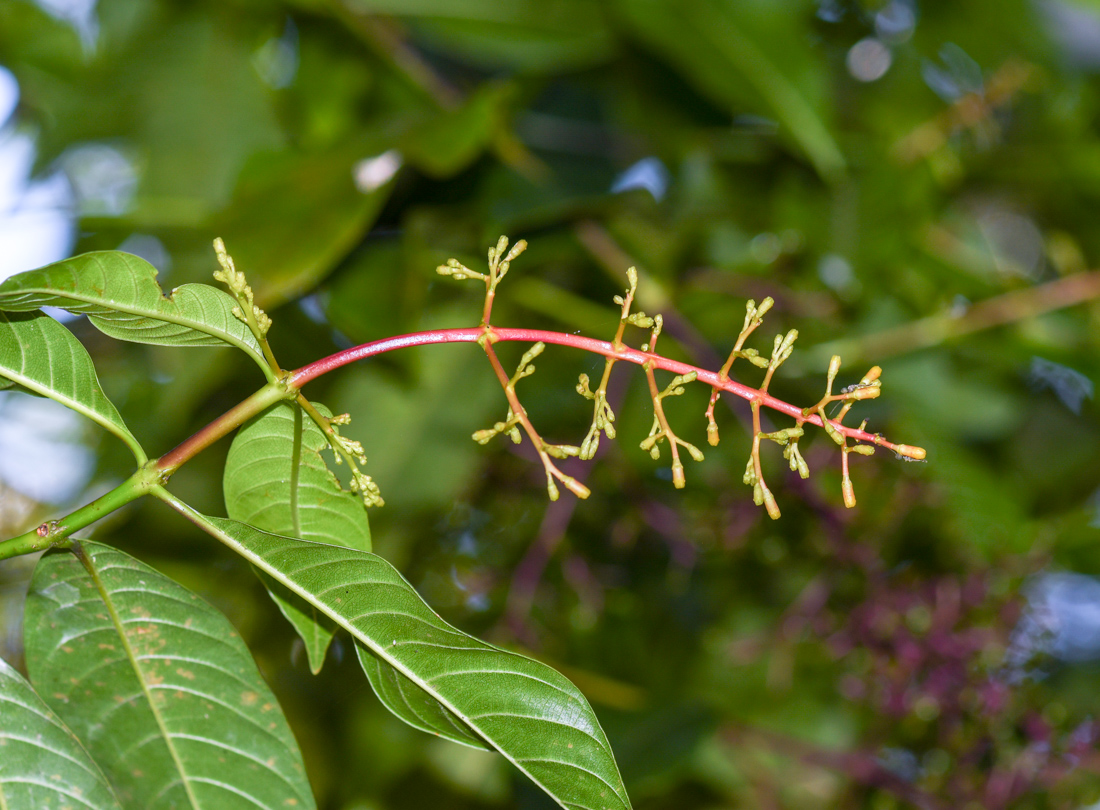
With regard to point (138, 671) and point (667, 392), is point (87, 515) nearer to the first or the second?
point (138, 671)

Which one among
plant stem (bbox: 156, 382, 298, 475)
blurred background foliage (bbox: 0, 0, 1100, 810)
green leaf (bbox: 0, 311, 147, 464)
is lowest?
blurred background foliage (bbox: 0, 0, 1100, 810)

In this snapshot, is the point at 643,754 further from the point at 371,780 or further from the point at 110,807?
the point at 110,807

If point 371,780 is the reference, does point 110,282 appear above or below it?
above

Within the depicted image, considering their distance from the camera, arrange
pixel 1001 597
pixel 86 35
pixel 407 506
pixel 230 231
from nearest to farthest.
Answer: pixel 230 231, pixel 407 506, pixel 1001 597, pixel 86 35

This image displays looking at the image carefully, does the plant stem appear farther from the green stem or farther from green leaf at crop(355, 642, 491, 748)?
green leaf at crop(355, 642, 491, 748)

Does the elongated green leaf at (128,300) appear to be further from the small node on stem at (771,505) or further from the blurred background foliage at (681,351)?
the blurred background foliage at (681,351)

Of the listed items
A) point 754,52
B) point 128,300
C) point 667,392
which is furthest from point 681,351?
point 128,300

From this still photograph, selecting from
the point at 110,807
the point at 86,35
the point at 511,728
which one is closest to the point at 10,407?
the point at 86,35

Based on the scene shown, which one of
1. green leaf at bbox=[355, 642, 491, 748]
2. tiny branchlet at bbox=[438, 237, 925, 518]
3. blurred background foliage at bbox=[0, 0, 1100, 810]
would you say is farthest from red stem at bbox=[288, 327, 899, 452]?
blurred background foliage at bbox=[0, 0, 1100, 810]
